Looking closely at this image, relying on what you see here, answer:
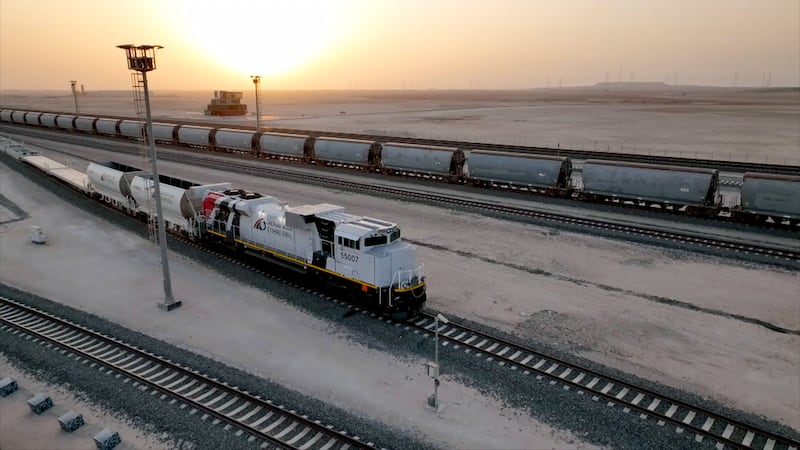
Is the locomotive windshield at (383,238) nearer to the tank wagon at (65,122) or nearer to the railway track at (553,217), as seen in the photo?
the railway track at (553,217)

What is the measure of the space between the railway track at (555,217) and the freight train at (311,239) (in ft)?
42.5

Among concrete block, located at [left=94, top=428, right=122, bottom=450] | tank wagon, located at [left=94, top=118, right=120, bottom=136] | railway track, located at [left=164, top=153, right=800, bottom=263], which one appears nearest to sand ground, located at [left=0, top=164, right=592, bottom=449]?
concrete block, located at [left=94, top=428, right=122, bottom=450]

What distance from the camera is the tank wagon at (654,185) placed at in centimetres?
2939

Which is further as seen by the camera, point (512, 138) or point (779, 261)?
point (512, 138)

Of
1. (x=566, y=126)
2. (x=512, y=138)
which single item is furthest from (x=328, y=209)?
(x=566, y=126)

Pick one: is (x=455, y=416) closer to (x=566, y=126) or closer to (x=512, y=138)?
(x=512, y=138)

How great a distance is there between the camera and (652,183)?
30797mm

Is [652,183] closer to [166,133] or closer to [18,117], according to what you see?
A: [166,133]

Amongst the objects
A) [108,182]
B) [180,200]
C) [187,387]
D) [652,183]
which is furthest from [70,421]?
[652,183]

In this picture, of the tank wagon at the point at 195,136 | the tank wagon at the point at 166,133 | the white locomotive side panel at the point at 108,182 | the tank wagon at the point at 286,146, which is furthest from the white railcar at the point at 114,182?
the tank wagon at the point at 166,133

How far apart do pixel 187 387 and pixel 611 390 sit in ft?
38.1

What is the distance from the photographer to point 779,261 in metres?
23.0

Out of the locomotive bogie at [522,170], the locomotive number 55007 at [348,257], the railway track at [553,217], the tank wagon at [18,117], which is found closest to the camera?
the locomotive number 55007 at [348,257]

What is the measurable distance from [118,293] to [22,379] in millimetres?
6026
